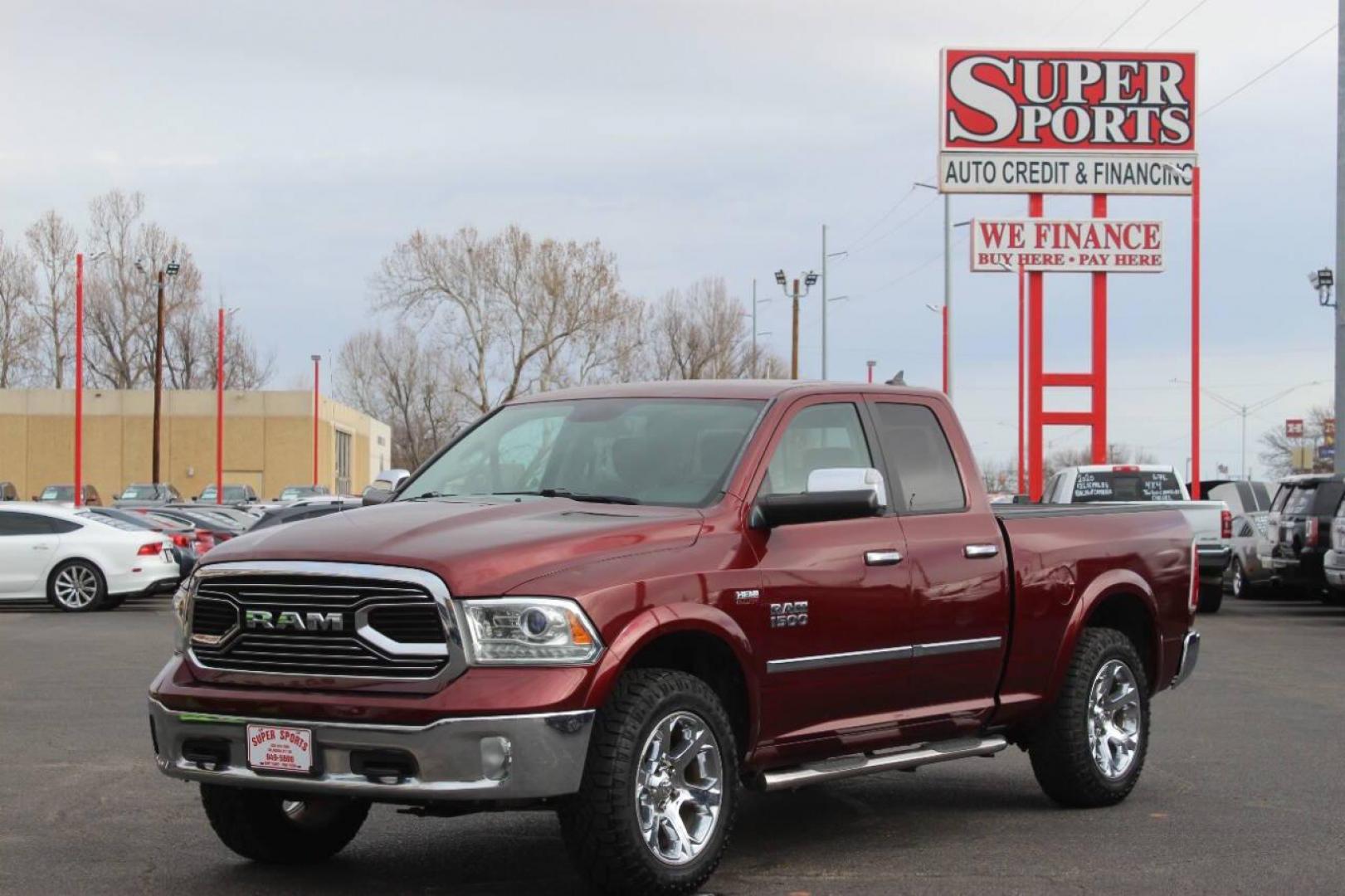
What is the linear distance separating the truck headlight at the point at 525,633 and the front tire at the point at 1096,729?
11.3ft

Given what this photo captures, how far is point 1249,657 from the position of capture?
1869cm

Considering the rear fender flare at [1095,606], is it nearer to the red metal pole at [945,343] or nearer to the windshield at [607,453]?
the windshield at [607,453]

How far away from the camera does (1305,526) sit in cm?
2478

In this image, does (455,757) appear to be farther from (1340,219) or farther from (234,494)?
(234,494)

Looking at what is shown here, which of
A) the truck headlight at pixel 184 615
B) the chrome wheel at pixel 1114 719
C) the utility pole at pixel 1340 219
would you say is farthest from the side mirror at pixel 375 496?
the utility pole at pixel 1340 219

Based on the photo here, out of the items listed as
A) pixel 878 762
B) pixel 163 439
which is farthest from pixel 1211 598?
pixel 163 439

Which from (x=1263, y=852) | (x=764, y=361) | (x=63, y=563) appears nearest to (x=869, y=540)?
(x=1263, y=852)

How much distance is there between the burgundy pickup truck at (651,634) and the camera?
6.44 meters

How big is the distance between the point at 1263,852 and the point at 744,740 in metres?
2.39

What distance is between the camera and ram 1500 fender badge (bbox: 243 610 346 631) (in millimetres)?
6570

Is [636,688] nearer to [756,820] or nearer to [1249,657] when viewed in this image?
[756,820]

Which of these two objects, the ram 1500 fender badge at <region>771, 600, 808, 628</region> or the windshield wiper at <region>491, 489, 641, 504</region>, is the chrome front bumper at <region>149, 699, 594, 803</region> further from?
the windshield wiper at <region>491, 489, 641, 504</region>

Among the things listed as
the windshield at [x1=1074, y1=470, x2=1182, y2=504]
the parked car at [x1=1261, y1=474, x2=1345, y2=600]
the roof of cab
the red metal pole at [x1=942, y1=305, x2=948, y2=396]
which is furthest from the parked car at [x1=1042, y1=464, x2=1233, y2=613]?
the red metal pole at [x1=942, y1=305, x2=948, y2=396]

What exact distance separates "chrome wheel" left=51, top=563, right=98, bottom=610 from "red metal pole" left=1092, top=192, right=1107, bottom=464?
21.4m
